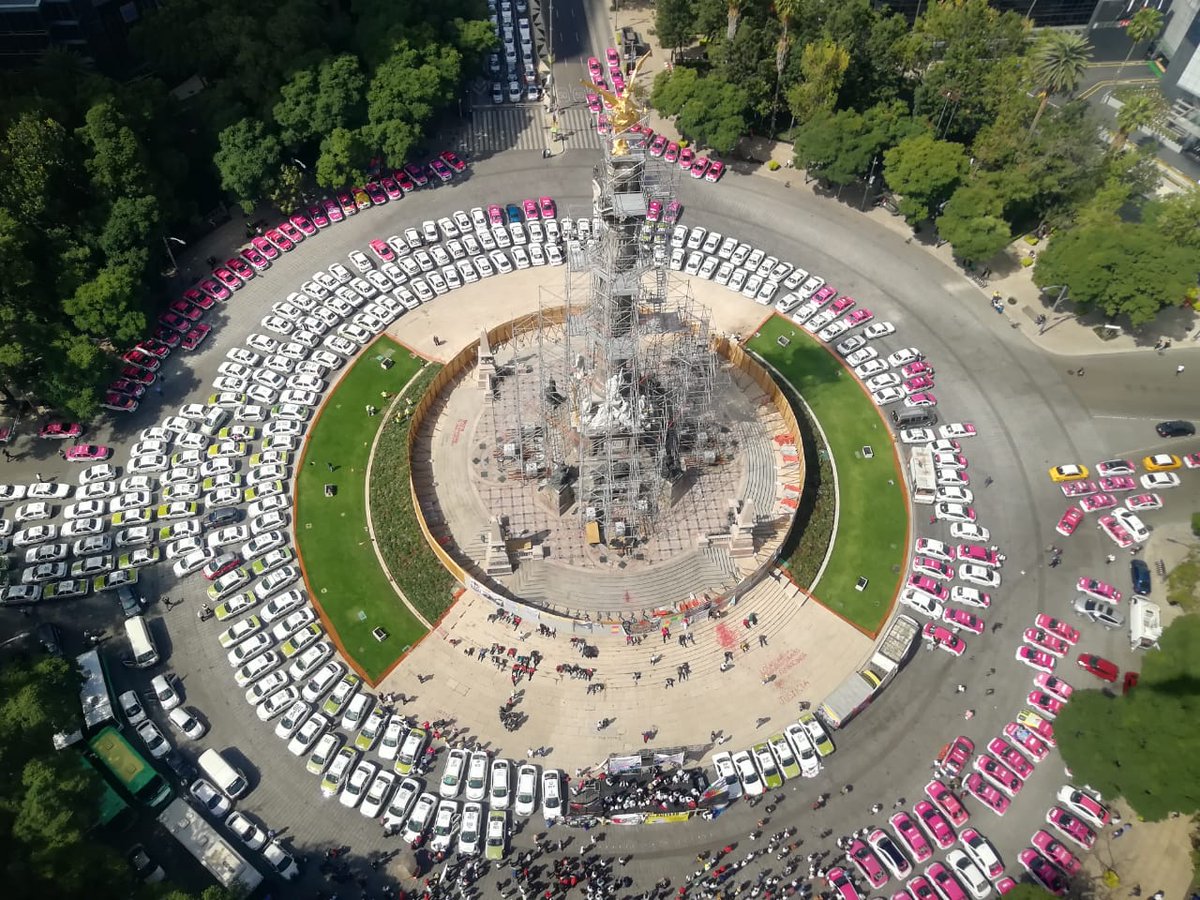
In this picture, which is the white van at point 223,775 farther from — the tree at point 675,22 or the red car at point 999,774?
the tree at point 675,22

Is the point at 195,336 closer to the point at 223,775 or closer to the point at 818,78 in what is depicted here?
the point at 223,775

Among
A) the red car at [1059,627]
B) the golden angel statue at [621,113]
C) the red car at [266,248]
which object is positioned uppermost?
the golden angel statue at [621,113]

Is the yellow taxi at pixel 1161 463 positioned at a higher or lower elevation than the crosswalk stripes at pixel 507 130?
lower

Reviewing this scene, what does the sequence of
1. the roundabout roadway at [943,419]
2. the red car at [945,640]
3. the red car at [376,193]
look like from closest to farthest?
the roundabout roadway at [943,419] → the red car at [945,640] → the red car at [376,193]

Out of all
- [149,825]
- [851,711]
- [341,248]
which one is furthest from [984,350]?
[149,825]

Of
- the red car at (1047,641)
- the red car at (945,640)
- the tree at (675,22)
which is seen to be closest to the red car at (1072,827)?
the red car at (1047,641)

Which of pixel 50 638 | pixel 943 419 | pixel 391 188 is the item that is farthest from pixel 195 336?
pixel 943 419

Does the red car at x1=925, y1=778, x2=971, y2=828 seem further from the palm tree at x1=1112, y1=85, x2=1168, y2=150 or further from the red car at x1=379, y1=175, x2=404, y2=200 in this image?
the red car at x1=379, y1=175, x2=404, y2=200

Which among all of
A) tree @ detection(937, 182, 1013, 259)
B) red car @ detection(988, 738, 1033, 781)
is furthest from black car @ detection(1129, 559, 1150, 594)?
tree @ detection(937, 182, 1013, 259)
